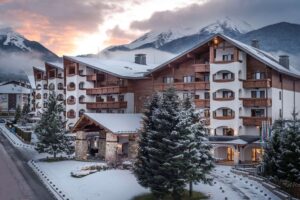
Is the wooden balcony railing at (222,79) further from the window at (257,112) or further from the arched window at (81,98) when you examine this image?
the arched window at (81,98)

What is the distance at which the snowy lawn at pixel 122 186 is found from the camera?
3161cm

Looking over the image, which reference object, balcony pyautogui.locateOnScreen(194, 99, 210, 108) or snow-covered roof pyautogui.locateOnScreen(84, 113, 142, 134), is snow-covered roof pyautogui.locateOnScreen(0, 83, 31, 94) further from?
balcony pyautogui.locateOnScreen(194, 99, 210, 108)

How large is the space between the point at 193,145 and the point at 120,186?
9178 millimetres

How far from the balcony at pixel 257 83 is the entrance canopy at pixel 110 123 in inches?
531

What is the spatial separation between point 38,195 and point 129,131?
17743 mm

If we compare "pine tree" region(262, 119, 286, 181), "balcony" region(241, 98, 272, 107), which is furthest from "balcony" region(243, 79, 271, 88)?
"pine tree" region(262, 119, 286, 181)

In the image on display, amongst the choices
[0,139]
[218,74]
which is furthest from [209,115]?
[0,139]

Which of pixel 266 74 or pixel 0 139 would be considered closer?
pixel 266 74

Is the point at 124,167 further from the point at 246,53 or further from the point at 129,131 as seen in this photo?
the point at 246,53

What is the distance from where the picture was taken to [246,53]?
5097 cm

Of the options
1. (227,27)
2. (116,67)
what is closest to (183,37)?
(227,27)

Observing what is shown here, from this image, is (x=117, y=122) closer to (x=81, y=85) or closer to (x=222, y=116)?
(x=222, y=116)

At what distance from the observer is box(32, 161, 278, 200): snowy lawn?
31609mm

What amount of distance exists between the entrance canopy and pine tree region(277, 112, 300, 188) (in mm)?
19689
